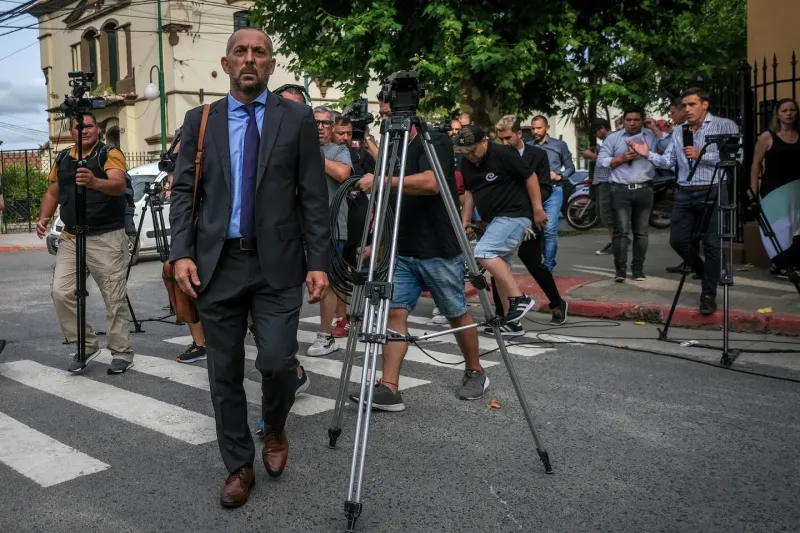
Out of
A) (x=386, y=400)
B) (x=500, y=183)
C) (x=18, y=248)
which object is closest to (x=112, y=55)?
(x=18, y=248)

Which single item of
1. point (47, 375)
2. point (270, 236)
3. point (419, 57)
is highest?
point (419, 57)

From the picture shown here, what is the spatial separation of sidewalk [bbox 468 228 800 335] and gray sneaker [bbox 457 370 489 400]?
329 centimetres

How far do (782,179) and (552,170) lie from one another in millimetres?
3419

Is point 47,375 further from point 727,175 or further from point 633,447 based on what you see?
point 727,175

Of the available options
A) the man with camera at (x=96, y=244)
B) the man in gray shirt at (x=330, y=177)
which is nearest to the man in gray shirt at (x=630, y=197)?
the man in gray shirt at (x=330, y=177)

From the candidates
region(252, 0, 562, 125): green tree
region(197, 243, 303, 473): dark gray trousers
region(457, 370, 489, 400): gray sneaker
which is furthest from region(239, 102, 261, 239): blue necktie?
region(252, 0, 562, 125): green tree

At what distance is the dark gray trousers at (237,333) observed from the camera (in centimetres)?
400

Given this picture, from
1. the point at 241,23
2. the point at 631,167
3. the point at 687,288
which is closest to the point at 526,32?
the point at 631,167

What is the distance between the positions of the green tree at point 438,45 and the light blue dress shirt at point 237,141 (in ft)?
40.8

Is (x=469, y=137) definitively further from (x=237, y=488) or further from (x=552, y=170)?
(x=552, y=170)

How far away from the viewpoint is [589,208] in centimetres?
1817

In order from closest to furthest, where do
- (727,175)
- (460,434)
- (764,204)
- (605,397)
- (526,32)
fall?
(460,434), (605,397), (727,175), (764,204), (526,32)

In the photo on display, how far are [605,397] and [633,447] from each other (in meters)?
1.08

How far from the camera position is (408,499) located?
397cm
